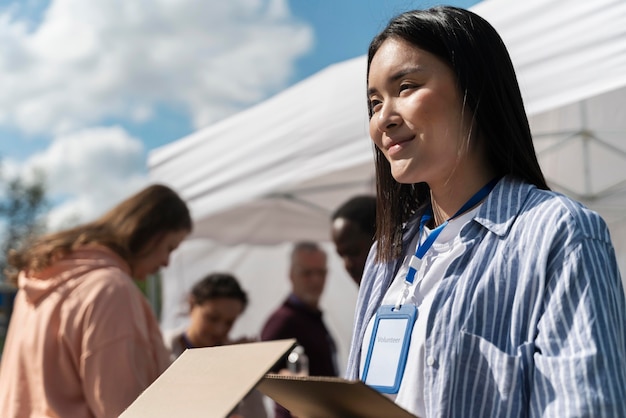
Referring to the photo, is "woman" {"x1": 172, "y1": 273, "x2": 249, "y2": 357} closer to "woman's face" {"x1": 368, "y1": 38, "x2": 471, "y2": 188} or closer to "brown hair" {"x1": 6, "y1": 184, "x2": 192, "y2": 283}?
"brown hair" {"x1": 6, "y1": 184, "x2": 192, "y2": 283}

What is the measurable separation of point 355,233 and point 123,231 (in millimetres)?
829

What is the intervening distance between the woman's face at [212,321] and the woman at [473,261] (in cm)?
222

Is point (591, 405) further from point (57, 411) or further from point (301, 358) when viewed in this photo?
point (301, 358)

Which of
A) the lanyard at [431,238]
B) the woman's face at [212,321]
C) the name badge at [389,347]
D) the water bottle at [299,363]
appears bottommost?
the water bottle at [299,363]

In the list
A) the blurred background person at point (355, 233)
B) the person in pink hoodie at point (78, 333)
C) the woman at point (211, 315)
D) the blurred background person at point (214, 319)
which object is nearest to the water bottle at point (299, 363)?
the blurred background person at point (214, 319)

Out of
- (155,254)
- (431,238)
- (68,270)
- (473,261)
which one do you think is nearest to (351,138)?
(155,254)

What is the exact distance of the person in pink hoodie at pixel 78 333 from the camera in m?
2.25

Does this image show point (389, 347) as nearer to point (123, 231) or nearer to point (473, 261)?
point (473, 261)

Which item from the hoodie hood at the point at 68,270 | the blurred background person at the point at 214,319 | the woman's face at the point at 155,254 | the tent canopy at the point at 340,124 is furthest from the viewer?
the blurred background person at the point at 214,319

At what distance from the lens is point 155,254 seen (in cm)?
266

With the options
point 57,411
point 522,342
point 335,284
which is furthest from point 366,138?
point 335,284

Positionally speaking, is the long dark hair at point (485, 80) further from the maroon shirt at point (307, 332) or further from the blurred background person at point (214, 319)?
the maroon shirt at point (307, 332)

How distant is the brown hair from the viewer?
244 centimetres

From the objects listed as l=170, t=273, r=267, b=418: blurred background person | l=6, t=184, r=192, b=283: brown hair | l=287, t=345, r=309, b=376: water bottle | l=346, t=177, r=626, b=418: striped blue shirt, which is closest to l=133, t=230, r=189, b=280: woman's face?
l=6, t=184, r=192, b=283: brown hair
